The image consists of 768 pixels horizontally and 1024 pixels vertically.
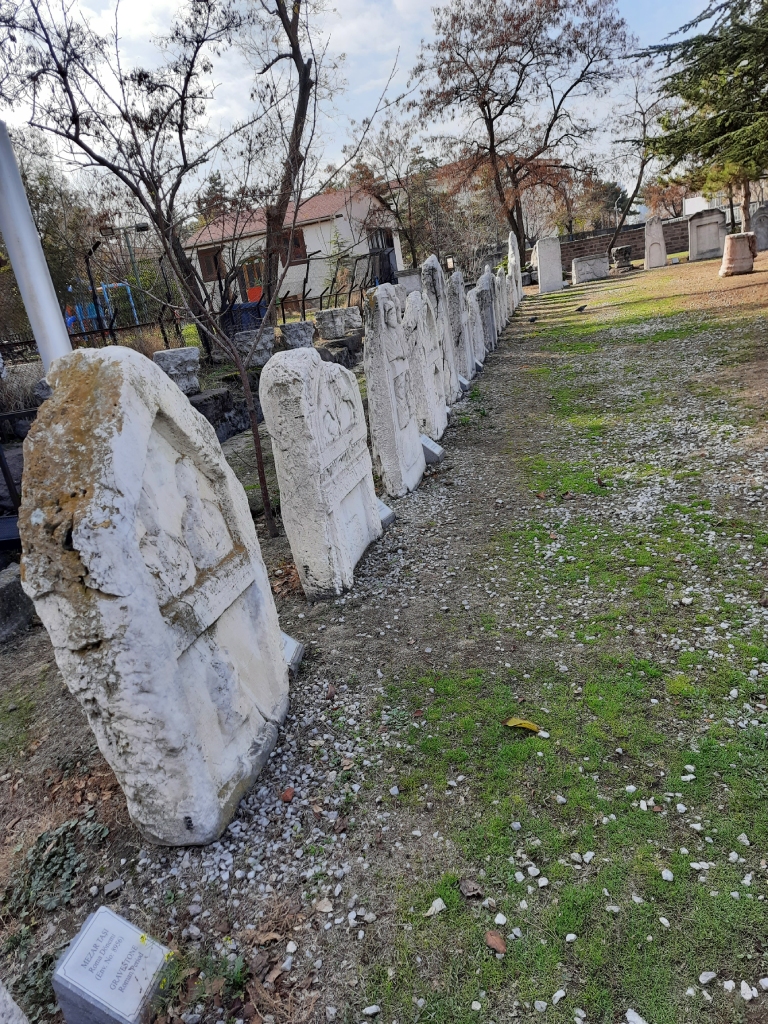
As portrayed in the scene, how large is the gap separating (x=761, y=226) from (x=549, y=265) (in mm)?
6940

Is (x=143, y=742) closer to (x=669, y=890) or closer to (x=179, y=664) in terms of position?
(x=179, y=664)

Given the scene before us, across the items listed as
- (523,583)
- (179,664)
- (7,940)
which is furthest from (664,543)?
(7,940)

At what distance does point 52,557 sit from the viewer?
2086 mm

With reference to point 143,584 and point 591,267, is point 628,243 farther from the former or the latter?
point 143,584

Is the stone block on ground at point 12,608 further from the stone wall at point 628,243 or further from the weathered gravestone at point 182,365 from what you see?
the stone wall at point 628,243

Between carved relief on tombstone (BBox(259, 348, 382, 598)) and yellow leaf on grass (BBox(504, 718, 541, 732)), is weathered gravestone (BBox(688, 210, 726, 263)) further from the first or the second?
yellow leaf on grass (BBox(504, 718, 541, 732))

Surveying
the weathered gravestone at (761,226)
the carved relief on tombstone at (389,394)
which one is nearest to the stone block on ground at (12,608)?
the carved relief on tombstone at (389,394)

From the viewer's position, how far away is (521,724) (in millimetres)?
3023

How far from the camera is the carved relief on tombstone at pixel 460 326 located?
1043cm

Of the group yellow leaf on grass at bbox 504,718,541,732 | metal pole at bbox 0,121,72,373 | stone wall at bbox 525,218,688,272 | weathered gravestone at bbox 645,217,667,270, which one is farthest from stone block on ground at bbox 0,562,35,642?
stone wall at bbox 525,218,688,272

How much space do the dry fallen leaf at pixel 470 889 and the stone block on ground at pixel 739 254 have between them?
17062 millimetres

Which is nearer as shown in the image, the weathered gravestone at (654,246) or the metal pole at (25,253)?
the metal pole at (25,253)

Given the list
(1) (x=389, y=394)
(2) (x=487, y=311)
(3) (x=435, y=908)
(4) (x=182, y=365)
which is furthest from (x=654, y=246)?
(3) (x=435, y=908)

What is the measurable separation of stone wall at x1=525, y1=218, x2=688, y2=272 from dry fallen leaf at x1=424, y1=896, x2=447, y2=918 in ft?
106
